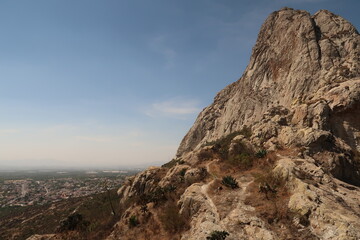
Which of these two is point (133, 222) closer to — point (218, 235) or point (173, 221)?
point (173, 221)

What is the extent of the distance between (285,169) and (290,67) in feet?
136

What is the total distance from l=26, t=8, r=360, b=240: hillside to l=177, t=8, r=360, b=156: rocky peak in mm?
276

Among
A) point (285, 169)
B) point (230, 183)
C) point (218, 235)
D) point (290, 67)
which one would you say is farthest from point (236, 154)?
point (290, 67)

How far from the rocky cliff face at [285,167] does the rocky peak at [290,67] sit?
0.28 m

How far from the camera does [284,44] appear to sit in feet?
194

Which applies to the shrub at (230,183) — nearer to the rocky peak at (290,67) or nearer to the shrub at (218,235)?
the shrub at (218,235)

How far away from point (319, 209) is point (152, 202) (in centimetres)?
1735

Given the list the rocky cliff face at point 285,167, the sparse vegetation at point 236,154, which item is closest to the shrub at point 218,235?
the rocky cliff face at point 285,167

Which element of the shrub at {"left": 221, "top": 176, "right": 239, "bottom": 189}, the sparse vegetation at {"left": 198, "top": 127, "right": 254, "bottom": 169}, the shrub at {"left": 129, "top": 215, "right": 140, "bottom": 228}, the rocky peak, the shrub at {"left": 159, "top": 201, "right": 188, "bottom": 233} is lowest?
the shrub at {"left": 129, "top": 215, "right": 140, "bottom": 228}

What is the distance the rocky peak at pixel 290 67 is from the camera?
4625 centimetres

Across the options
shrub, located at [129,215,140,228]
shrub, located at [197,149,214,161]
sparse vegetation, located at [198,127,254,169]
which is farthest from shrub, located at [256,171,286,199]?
shrub, located at [197,149,214,161]

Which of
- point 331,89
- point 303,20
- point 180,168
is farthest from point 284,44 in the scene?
point 180,168

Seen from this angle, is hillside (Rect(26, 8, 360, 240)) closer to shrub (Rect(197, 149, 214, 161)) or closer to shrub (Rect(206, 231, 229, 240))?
shrub (Rect(206, 231, 229, 240))

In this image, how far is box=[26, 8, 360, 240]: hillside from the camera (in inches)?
606
